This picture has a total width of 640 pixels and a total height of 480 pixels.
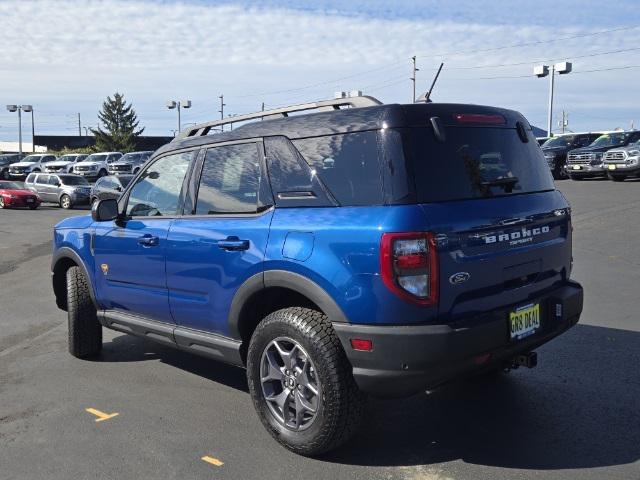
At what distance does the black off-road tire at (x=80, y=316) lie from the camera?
5.57 metres

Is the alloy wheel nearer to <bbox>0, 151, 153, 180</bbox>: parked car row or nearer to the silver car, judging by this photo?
the silver car

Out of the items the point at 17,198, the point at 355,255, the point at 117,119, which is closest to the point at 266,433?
the point at 355,255

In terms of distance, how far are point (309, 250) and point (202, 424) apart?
1.49 meters

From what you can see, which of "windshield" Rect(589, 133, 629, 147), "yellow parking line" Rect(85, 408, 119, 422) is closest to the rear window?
"yellow parking line" Rect(85, 408, 119, 422)

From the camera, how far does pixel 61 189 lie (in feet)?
89.2

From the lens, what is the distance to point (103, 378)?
5160 millimetres

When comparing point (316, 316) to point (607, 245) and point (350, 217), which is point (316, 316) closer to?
point (350, 217)

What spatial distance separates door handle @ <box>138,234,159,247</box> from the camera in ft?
15.0

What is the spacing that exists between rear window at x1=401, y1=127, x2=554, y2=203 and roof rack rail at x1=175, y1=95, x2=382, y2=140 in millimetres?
448

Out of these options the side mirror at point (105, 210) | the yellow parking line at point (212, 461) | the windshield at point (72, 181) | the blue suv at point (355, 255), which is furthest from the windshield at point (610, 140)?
the yellow parking line at point (212, 461)

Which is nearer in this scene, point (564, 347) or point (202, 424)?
point (202, 424)

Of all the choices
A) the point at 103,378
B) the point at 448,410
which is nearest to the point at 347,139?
the point at 448,410

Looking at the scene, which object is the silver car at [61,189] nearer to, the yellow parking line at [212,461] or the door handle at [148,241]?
the door handle at [148,241]

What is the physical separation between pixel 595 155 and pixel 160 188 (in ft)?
74.6
